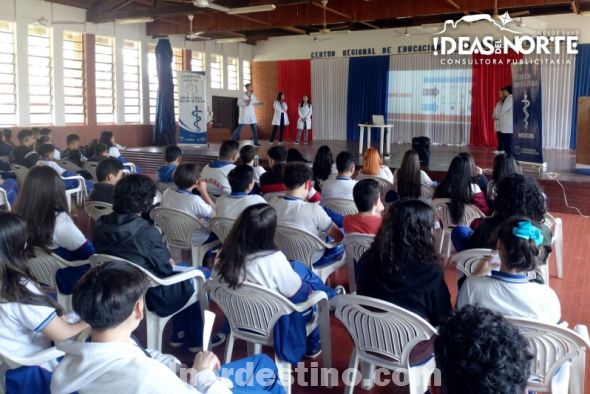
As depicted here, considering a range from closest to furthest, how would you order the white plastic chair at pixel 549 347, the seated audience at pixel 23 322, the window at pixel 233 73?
the white plastic chair at pixel 549 347 → the seated audience at pixel 23 322 → the window at pixel 233 73

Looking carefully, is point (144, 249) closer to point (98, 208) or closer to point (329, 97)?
point (98, 208)

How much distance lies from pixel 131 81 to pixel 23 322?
11869mm

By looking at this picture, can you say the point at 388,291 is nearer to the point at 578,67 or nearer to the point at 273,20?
the point at 273,20

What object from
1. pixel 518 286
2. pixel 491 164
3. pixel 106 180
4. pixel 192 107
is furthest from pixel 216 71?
pixel 518 286

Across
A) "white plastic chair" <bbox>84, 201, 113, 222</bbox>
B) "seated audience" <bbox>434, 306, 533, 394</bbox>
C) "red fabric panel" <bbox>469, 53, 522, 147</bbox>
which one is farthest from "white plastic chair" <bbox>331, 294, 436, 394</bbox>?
"red fabric panel" <bbox>469, 53, 522, 147</bbox>

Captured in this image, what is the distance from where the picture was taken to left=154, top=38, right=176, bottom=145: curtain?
1277 cm

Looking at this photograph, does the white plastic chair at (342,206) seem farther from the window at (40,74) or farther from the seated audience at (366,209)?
the window at (40,74)

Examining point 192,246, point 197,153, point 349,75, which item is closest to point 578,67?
point 349,75

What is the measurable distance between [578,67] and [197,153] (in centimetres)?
858

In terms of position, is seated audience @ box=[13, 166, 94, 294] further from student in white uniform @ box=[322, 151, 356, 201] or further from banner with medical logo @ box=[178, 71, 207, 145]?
banner with medical logo @ box=[178, 71, 207, 145]

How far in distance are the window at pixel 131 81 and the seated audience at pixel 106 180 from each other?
8881 millimetres

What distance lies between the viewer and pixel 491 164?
9.23 metres

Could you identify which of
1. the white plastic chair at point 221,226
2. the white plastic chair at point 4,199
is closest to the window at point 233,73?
the white plastic chair at point 4,199

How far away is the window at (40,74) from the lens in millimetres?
10719
